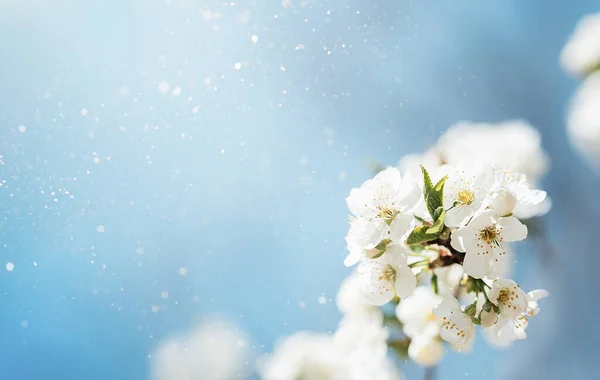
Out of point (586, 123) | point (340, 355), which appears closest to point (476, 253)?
point (340, 355)

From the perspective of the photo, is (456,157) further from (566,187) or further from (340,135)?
(566,187)

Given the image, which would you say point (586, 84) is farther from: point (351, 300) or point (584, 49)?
point (351, 300)

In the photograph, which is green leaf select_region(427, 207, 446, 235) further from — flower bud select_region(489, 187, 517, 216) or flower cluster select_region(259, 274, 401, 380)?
flower cluster select_region(259, 274, 401, 380)

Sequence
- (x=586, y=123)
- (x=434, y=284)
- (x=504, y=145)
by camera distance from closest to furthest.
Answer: (x=434, y=284) < (x=504, y=145) < (x=586, y=123)

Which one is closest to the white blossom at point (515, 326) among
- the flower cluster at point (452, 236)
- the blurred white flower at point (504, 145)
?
the flower cluster at point (452, 236)

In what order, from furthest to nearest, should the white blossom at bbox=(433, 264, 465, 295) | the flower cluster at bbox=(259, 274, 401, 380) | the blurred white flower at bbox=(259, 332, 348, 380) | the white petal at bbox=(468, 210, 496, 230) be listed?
the blurred white flower at bbox=(259, 332, 348, 380)
the flower cluster at bbox=(259, 274, 401, 380)
the white blossom at bbox=(433, 264, 465, 295)
the white petal at bbox=(468, 210, 496, 230)

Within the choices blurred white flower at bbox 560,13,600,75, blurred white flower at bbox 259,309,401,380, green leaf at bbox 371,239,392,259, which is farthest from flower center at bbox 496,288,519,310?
blurred white flower at bbox 560,13,600,75
